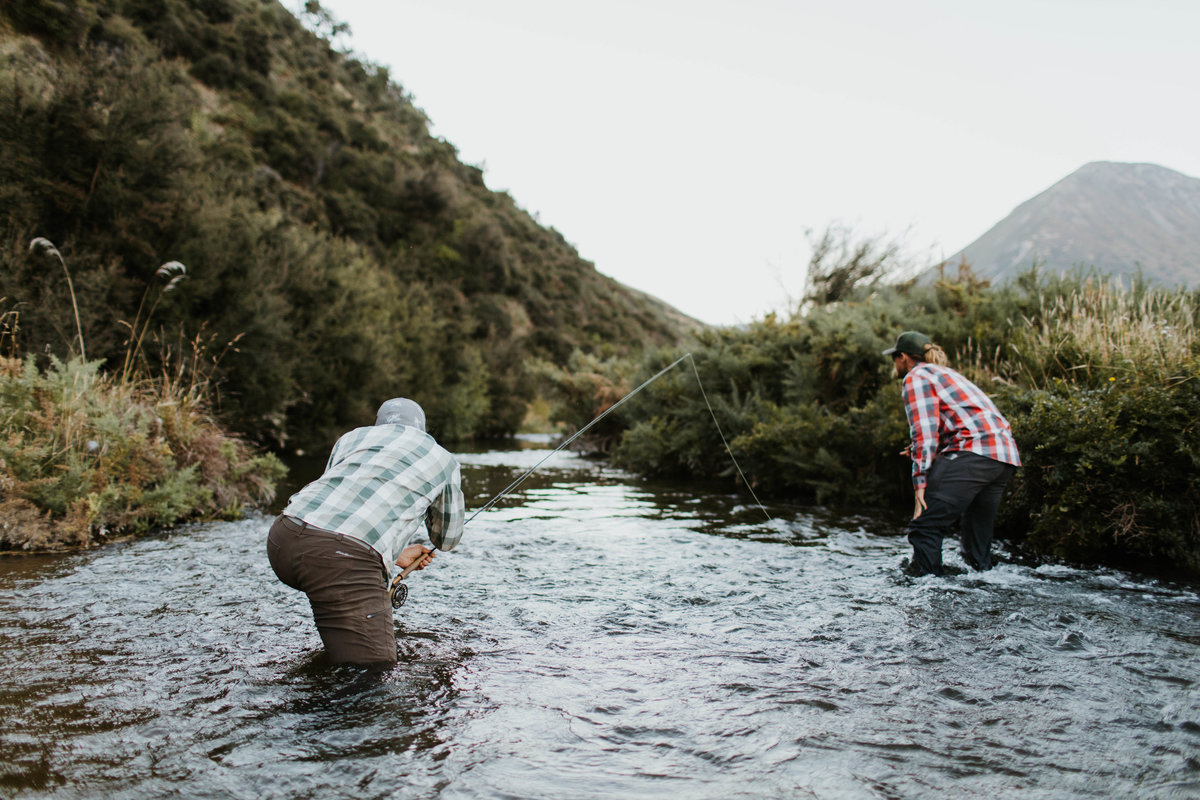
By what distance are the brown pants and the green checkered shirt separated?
0.06 m

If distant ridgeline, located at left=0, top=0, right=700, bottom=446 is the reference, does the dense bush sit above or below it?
below

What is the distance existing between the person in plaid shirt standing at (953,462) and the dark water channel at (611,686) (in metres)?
0.30

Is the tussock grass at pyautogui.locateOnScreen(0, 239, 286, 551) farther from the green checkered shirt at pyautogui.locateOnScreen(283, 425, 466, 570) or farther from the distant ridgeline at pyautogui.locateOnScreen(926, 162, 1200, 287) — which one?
the distant ridgeline at pyautogui.locateOnScreen(926, 162, 1200, 287)

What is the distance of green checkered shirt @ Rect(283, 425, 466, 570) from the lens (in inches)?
146

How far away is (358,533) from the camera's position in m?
3.69

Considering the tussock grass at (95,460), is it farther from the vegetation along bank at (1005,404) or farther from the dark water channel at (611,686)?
the vegetation along bank at (1005,404)

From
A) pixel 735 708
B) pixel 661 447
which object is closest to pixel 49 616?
pixel 735 708

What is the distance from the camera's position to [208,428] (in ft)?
31.9

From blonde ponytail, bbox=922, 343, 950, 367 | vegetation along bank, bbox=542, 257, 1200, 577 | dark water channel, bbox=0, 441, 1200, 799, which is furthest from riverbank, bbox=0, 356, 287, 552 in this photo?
vegetation along bank, bbox=542, 257, 1200, 577

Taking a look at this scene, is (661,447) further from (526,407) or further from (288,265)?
(526,407)

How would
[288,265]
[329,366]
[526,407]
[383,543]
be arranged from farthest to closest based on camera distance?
1. [526,407]
2. [329,366]
3. [288,265]
4. [383,543]

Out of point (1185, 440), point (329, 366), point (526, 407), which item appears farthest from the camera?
point (526, 407)

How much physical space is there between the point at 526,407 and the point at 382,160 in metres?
20.0

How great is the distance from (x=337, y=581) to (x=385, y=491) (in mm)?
490
